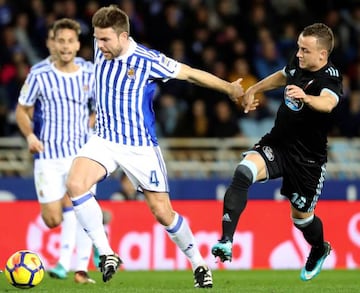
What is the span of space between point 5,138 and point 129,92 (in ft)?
22.0

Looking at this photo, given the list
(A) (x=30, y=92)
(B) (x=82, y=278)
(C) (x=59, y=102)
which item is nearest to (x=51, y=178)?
(C) (x=59, y=102)

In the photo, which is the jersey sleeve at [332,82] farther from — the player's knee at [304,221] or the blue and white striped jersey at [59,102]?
the blue and white striped jersey at [59,102]

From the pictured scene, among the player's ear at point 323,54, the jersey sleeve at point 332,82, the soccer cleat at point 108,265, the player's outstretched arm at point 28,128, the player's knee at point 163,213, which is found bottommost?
the soccer cleat at point 108,265

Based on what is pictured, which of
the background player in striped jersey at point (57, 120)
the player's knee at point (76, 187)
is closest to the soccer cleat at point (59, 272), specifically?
the background player in striped jersey at point (57, 120)

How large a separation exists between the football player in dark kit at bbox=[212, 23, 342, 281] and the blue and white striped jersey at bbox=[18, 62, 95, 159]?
2.22 metres

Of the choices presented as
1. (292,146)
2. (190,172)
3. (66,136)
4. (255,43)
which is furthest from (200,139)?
(292,146)

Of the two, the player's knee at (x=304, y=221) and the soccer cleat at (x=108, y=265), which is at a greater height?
the player's knee at (x=304, y=221)

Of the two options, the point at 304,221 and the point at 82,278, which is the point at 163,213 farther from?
the point at 82,278

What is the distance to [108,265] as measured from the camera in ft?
29.2

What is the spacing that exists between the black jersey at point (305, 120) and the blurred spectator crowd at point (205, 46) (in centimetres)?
658

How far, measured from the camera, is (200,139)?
1625 cm

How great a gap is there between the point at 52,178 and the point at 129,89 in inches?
88.4

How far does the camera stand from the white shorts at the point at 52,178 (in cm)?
1130

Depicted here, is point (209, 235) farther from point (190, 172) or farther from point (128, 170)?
point (128, 170)
